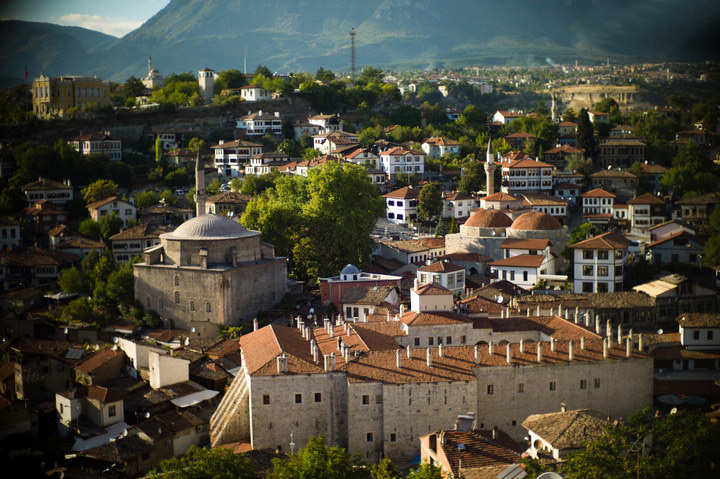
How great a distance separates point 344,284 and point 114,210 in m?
17.3

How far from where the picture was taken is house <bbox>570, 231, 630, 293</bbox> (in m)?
36.1

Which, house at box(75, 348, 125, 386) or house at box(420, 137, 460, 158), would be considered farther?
house at box(420, 137, 460, 158)

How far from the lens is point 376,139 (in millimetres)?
62344

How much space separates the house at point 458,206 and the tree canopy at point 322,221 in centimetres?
645

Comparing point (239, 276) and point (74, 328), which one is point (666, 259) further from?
Result: point (74, 328)

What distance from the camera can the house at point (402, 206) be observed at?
49.3 meters

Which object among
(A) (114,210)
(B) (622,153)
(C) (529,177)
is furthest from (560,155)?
(A) (114,210)

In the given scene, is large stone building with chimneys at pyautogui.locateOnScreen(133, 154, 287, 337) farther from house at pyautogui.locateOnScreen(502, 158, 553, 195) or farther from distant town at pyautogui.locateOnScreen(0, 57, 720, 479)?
house at pyautogui.locateOnScreen(502, 158, 553, 195)

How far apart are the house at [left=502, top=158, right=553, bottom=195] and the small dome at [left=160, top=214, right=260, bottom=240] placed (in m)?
20.8

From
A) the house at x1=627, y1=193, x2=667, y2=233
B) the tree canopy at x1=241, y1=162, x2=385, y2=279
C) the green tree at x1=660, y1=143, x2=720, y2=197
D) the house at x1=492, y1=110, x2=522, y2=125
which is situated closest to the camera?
the tree canopy at x1=241, y1=162, x2=385, y2=279

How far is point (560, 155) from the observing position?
5803 cm

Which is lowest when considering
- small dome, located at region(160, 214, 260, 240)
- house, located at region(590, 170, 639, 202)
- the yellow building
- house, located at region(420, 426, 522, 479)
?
house, located at region(420, 426, 522, 479)

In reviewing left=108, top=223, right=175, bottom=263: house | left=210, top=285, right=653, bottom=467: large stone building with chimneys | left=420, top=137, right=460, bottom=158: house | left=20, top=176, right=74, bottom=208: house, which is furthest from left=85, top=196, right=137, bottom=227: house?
left=210, top=285, right=653, bottom=467: large stone building with chimneys

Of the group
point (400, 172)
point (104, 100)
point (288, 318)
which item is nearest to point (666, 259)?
point (288, 318)
